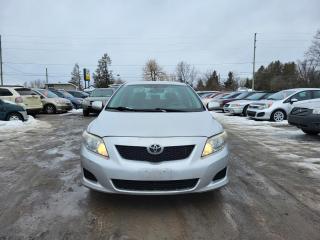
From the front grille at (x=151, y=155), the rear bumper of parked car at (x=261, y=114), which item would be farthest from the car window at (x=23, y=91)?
the front grille at (x=151, y=155)

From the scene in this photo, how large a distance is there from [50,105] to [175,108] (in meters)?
18.5

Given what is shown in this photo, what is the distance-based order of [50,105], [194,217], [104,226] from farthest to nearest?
[50,105], [194,217], [104,226]

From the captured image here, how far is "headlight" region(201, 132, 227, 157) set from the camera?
440 cm

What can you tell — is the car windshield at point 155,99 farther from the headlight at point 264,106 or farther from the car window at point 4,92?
the car window at point 4,92

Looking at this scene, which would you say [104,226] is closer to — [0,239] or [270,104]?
[0,239]

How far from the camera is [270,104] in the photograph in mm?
17016

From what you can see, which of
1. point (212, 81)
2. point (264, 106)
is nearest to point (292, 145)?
point (264, 106)

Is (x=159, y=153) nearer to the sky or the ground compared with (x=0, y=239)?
nearer to the sky

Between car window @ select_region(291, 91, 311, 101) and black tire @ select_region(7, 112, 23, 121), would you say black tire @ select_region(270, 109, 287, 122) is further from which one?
black tire @ select_region(7, 112, 23, 121)

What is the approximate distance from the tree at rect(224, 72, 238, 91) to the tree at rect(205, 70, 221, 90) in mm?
3513

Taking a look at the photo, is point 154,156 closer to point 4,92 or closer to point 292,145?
point 292,145

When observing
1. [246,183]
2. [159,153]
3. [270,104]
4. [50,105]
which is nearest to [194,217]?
[159,153]

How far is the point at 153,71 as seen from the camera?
86688 millimetres

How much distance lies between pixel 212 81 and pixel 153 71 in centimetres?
2283
